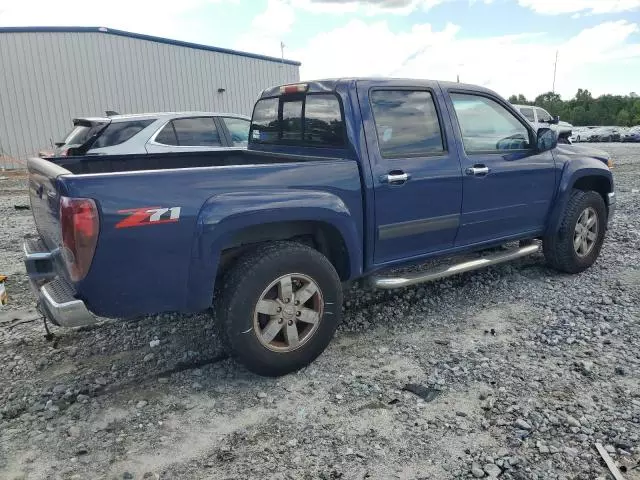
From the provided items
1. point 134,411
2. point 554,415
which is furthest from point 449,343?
point 134,411

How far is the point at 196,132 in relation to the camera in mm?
8297

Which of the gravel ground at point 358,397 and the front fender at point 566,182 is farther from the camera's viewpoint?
the front fender at point 566,182

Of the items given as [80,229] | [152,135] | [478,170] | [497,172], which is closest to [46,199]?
[80,229]

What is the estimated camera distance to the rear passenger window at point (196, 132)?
26.8 feet

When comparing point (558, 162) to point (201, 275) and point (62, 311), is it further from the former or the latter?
point (62, 311)

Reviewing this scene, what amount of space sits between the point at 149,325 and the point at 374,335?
1830mm

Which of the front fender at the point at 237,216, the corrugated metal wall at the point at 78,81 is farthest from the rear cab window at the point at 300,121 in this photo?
the corrugated metal wall at the point at 78,81

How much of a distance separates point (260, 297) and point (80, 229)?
112cm

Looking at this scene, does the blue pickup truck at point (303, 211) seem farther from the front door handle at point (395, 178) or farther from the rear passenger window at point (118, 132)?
the rear passenger window at point (118, 132)

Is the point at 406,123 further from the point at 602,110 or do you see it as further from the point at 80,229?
the point at 602,110

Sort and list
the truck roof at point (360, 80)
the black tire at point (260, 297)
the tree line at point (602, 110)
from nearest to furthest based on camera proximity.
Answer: the black tire at point (260, 297) → the truck roof at point (360, 80) → the tree line at point (602, 110)

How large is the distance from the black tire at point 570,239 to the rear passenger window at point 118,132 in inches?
233

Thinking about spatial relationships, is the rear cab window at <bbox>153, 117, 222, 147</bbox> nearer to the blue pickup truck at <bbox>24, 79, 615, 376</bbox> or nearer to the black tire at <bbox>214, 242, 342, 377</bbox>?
the blue pickup truck at <bbox>24, 79, 615, 376</bbox>

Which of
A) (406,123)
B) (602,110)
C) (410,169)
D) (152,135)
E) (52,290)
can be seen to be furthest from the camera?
(602,110)
